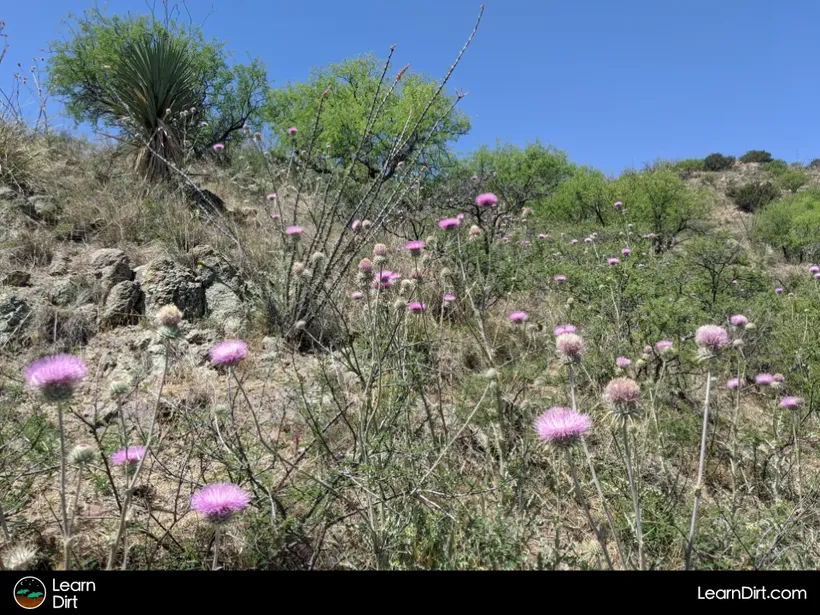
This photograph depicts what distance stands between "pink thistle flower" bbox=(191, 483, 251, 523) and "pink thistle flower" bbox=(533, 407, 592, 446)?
90cm

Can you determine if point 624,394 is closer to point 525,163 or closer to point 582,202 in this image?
point 582,202

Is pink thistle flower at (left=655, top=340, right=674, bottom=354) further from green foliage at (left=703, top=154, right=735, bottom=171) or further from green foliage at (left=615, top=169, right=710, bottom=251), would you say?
green foliage at (left=703, top=154, right=735, bottom=171)

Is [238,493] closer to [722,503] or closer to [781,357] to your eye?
[722,503]

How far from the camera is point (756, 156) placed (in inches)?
1427

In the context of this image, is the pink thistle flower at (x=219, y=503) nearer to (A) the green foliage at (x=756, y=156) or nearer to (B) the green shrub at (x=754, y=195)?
(B) the green shrub at (x=754, y=195)

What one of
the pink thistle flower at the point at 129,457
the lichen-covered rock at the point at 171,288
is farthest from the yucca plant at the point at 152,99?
the pink thistle flower at the point at 129,457

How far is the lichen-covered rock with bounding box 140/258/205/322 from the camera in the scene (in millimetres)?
4066

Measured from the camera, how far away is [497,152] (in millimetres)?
23141

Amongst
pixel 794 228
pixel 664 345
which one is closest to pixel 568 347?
pixel 664 345

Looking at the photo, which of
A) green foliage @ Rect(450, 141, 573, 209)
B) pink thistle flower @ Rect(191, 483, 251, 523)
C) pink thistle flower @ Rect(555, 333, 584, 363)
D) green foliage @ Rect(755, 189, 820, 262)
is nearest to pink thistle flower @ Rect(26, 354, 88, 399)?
pink thistle flower @ Rect(191, 483, 251, 523)

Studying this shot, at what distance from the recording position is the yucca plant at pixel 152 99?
6.22m
